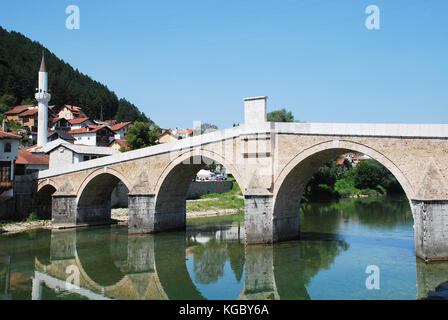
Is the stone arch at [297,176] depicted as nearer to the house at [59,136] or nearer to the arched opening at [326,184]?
the arched opening at [326,184]

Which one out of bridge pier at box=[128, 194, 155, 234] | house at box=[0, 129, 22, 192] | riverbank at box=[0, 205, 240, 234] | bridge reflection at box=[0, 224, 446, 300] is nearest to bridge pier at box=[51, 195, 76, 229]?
riverbank at box=[0, 205, 240, 234]

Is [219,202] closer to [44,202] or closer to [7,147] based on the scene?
[44,202]

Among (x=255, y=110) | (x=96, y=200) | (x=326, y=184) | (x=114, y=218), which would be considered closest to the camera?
(x=255, y=110)

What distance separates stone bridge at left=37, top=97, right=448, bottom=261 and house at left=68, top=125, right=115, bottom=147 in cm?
1812

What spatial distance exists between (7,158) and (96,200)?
418 cm

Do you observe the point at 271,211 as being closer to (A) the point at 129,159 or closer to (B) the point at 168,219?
(B) the point at 168,219

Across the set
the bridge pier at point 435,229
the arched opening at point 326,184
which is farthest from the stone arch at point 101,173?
the bridge pier at point 435,229

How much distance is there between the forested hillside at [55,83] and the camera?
48.6m

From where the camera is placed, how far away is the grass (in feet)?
78.5

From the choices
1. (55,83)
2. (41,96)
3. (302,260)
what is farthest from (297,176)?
(55,83)

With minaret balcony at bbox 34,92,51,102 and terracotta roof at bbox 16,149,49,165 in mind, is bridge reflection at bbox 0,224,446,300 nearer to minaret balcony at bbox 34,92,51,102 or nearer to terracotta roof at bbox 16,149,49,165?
terracotta roof at bbox 16,149,49,165

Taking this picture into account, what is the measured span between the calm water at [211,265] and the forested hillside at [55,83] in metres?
37.1

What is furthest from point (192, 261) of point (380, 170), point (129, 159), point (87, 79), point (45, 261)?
point (87, 79)

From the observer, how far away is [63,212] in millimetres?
17766
